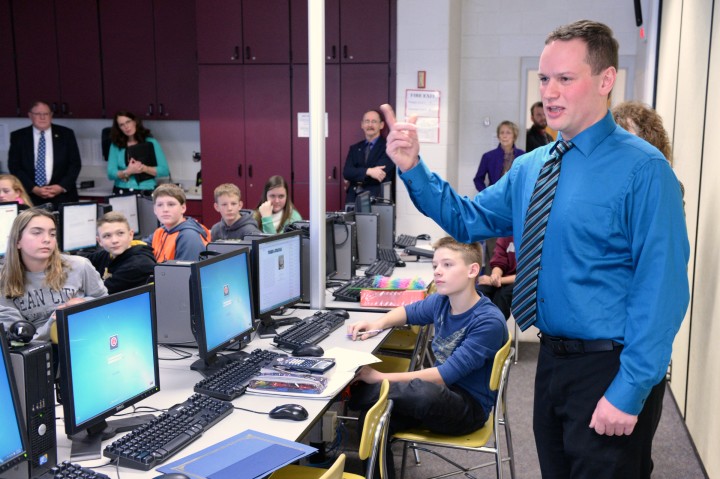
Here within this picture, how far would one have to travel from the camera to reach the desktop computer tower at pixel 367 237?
183 inches

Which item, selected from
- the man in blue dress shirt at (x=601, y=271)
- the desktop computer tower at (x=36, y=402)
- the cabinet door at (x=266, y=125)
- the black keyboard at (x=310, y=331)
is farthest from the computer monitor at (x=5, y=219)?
the man in blue dress shirt at (x=601, y=271)

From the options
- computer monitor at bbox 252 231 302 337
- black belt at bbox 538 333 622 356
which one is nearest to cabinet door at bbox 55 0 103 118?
computer monitor at bbox 252 231 302 337

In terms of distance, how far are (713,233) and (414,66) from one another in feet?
13.0

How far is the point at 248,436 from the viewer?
1.93 m

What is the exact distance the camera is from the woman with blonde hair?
9.70 feet

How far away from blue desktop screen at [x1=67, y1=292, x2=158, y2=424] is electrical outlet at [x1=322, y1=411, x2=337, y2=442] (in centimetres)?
91

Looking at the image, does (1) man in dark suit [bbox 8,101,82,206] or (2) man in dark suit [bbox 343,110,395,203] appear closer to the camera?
(2) man in dark suit [bbox 343,110,395,203]

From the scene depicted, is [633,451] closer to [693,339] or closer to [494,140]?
[693,339]

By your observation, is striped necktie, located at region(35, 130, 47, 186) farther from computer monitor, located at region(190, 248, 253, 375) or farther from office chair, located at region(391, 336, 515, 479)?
office chair, located at region(391, 336, 515, 479)

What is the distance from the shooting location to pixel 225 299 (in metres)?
2.57

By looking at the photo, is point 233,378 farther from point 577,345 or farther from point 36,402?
point 577,345

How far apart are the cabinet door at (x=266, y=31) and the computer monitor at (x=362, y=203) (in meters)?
2.41

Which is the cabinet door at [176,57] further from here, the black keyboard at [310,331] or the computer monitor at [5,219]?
the black keyboard at [310,331]

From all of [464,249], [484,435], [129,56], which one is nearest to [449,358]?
[484,435]
